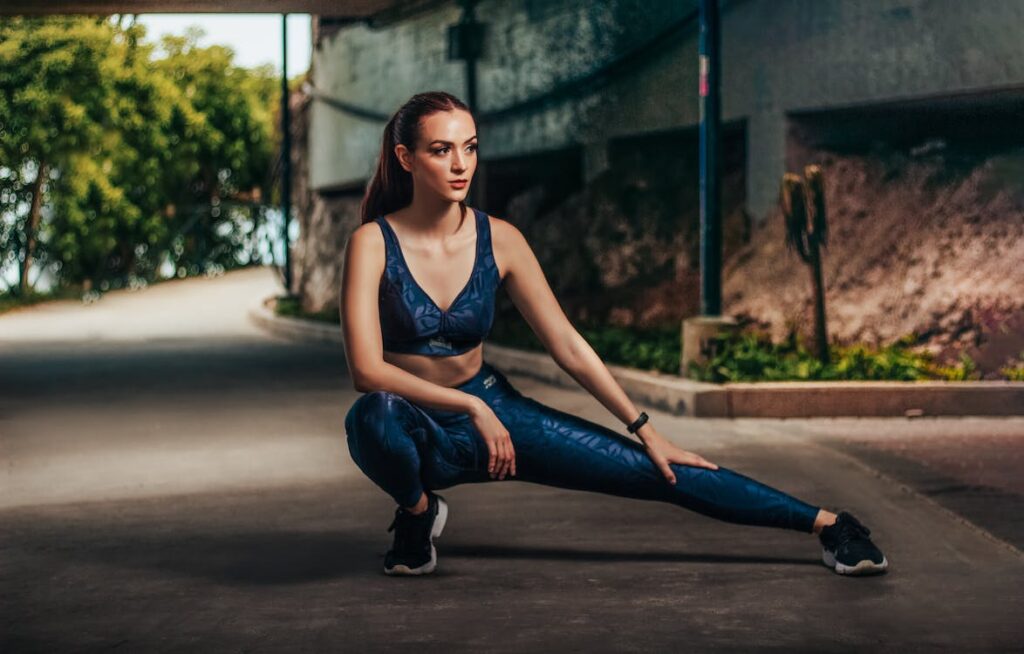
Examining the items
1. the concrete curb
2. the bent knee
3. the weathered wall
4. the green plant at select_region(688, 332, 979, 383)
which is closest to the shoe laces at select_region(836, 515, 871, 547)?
the bent knee

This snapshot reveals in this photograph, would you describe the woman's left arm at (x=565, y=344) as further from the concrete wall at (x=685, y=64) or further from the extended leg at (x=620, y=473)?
the concrete wall at (x=685, y=64)

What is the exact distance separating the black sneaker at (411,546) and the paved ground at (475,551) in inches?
2.7

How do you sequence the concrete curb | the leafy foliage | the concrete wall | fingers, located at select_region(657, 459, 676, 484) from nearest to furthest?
fingers, located at select_region(657, 459, 676, 484), the concrete curb, the concrete wall, the leafy foliage

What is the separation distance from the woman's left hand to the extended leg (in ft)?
0.06

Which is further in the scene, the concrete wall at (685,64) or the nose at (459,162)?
the concrete wall at (685,64)

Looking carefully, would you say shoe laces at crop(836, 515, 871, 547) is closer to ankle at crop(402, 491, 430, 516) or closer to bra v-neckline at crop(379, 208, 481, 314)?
ankle at crop(402, 491, 430, 516)

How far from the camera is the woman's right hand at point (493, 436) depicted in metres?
5.64

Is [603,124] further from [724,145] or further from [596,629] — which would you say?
[596,629]

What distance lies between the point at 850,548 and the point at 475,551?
4.56ft

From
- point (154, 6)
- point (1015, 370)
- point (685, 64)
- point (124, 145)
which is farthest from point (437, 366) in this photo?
point (124, 145)

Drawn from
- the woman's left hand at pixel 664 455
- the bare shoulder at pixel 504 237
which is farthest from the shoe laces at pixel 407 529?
the bare shoulder at pixel 504 237

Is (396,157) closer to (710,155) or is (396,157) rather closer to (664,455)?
(664,455)

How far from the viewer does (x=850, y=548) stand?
5930mm

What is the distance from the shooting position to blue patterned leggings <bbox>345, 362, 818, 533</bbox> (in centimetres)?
577
